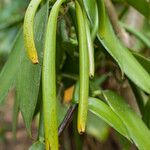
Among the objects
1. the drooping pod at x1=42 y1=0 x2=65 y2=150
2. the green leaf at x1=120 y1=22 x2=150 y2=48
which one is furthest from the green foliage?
the green leaf at x1=120 y1=22 x2=150 y2=48

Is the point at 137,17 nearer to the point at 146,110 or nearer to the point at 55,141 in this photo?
the point at 146,110

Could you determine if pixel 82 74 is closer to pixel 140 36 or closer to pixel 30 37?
pixel 30 37

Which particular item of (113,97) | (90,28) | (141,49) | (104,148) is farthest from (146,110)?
(104,148)

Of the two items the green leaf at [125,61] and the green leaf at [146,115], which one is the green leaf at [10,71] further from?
the green leaf at [146,115]

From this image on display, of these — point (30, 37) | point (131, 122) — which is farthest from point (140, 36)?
point (30, 37)

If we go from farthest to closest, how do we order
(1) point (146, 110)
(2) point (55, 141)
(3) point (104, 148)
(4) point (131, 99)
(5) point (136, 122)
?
(3) point (104, 148) → (4) point (131, 99) → (1) point (146, 110) → (5) point (136, 122) → (2) point (55, 141)

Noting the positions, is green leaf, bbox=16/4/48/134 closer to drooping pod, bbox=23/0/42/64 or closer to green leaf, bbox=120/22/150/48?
drooping pod, bbox=23/0/42/64
